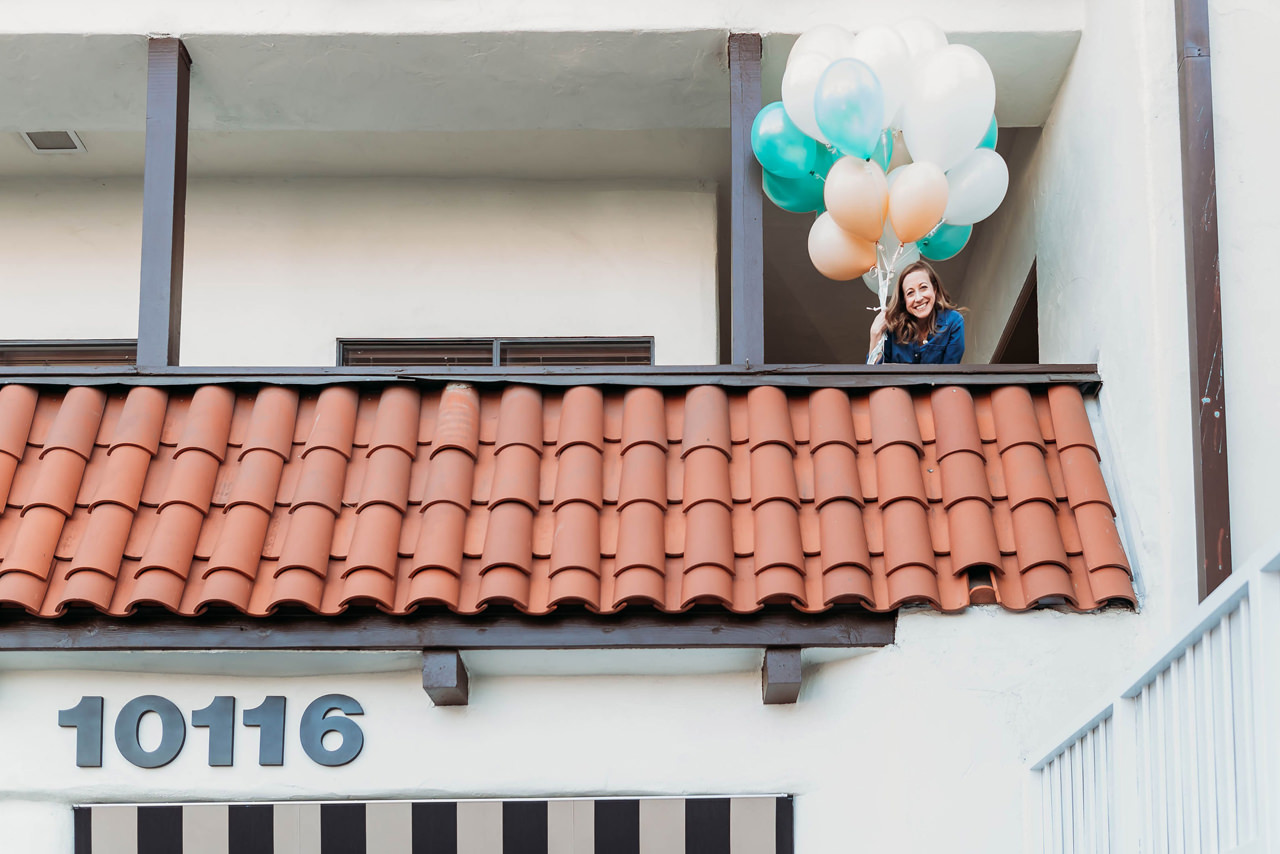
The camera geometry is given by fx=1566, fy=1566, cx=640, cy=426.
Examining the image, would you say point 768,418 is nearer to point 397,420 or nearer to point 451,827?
point 397,420

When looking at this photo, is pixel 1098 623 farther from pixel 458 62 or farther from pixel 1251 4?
pixel 458 62

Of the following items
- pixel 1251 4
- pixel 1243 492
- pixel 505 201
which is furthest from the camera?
pixel 505 201

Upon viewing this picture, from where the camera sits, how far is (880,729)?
6004 millimetres

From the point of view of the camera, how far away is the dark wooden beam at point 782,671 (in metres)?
5.85

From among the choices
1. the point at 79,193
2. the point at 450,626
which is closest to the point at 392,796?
the point at 450,626

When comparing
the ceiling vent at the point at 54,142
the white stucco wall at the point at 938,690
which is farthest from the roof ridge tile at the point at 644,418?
the ceiling vent at the point at 54,142

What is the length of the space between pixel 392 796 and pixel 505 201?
14.0ft

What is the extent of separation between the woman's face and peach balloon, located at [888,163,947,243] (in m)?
0.48

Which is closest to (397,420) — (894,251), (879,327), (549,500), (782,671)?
(549,500)

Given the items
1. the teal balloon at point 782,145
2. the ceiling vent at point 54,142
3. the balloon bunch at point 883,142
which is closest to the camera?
the balloon bunch at point 883,142

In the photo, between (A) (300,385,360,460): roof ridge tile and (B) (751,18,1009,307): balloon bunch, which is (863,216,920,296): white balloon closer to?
(B) (751,18,1009,307): balloon bunch

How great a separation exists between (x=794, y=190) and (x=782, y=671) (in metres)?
2.36

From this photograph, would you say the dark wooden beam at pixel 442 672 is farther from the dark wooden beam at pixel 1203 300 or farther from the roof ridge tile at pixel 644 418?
the dark wooden beam at pixel 1203 300

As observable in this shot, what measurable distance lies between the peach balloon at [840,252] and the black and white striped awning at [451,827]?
7.75 feet
